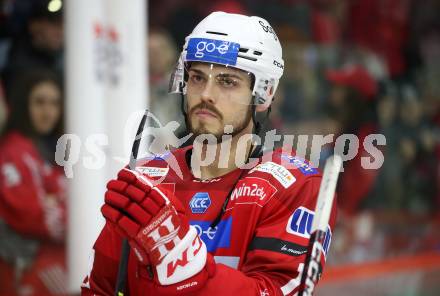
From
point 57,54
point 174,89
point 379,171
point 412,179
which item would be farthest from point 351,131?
point 174,89

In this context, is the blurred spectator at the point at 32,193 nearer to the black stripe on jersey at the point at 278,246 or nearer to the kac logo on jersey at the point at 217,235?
the kac logo on jersey at the point at 217,235

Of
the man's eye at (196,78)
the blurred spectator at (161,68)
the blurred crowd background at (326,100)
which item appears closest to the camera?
the man's eye at (196,78)

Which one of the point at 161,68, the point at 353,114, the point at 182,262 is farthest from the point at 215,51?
the point at 353,114

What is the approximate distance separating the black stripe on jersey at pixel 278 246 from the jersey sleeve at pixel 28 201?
2472mm

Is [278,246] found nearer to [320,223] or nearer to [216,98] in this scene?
[320,223]

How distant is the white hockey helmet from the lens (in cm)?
241

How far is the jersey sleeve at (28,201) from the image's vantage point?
4.49m

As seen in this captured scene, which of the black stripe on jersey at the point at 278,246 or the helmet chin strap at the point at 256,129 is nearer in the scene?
the black stripe on jersey at the point at 278,246

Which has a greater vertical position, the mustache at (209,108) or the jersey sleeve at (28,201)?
the mustache at (209,108)

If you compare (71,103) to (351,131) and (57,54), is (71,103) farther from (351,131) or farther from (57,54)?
(351,131)

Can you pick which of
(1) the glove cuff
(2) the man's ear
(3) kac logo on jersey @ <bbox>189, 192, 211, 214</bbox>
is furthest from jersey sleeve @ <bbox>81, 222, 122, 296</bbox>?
(2) the man's ear

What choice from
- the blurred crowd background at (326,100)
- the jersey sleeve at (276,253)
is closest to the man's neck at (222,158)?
the jersey sleeve at (276,253)

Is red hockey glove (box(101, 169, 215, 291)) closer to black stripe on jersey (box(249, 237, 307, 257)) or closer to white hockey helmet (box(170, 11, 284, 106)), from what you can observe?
black stripe on jersey (box(249, 237, 307, 257))

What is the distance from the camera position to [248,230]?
7.64 ft
